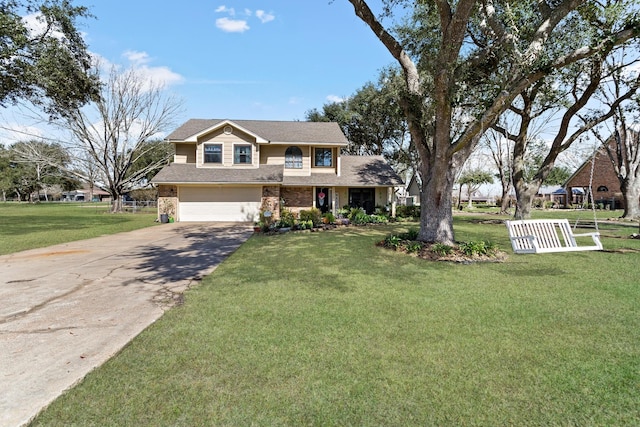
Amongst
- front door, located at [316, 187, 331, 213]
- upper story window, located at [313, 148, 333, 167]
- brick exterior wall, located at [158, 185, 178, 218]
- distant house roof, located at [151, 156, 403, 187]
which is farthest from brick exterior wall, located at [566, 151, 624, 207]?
brick exterior wall, located at [158, 185, 178, 218]

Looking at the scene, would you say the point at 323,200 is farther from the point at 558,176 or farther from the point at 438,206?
the point at 558,176

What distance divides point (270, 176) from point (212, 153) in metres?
4.49

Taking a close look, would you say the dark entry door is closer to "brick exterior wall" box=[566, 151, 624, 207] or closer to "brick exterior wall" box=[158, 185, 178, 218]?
"brick exterior wall" box=[158, 185, 178, 218]

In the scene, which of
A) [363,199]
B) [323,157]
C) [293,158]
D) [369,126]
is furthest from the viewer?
[369,126]

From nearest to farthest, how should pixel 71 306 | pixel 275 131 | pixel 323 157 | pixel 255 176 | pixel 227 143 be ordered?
pixel 71 306
pixel 255 176
pixel 227 143
pixel 323 157
pixel 275 131

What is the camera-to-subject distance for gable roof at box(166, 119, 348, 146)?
70.6ft

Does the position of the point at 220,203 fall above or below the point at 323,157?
below

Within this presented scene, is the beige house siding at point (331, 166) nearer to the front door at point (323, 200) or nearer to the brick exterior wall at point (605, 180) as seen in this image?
the front door at point (323, 200)

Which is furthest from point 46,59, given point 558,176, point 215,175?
point 558,176

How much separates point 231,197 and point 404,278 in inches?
660

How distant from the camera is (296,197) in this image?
22.2 metres

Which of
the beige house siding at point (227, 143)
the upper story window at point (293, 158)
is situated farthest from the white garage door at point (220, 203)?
the upper story window at point (293, 158)

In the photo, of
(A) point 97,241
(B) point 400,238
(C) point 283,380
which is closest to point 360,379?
(C) point 283,380

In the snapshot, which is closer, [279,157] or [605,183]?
[279,157]
